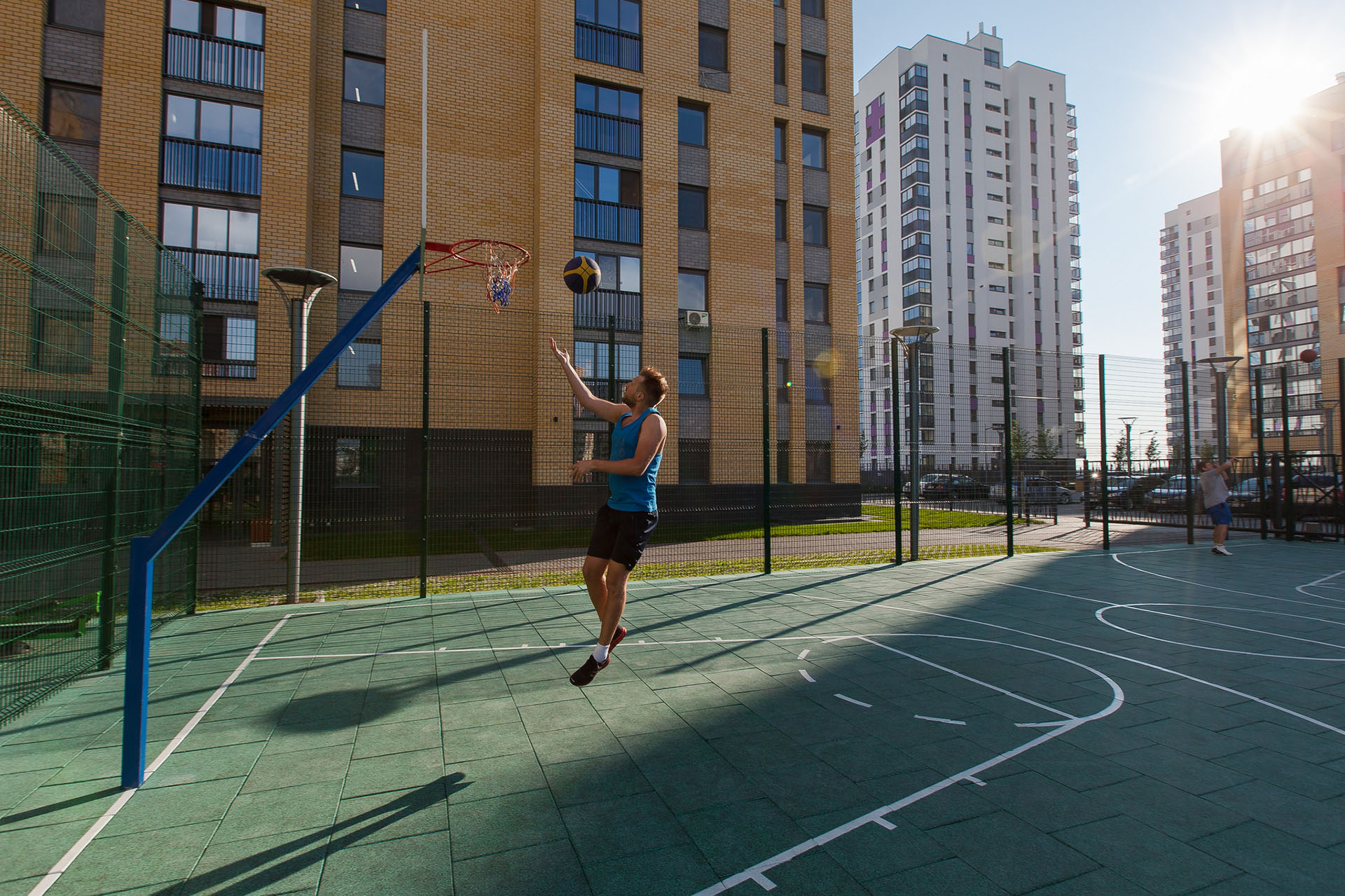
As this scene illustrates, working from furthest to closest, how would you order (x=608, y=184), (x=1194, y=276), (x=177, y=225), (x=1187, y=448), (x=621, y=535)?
(x=1194, y=276)
(x=608, y=184)
(x=177, y=225)
(x=1187, y=448)
(x=621, y=535)

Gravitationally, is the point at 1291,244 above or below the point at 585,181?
above

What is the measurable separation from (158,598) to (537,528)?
5435mm

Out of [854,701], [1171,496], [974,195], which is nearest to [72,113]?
[854,701]

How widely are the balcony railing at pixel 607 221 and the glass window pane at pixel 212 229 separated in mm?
8803

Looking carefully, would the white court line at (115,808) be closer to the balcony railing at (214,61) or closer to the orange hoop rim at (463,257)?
the orange hoop rim at (463,257)

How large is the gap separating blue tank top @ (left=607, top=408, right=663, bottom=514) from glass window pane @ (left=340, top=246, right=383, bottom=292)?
16297 millimetres

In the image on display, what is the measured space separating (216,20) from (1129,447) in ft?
77.5

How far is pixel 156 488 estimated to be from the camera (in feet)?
20.6

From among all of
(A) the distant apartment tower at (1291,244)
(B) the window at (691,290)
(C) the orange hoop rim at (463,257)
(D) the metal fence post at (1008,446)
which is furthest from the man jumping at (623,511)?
(A) the distant apartment tower at (1291,244)

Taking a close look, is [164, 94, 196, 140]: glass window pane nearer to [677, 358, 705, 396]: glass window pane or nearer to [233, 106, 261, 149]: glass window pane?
[233, 106, 261, 149]: glass window pane

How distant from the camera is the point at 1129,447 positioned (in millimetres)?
14234

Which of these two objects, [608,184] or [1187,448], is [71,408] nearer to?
[1187,448]

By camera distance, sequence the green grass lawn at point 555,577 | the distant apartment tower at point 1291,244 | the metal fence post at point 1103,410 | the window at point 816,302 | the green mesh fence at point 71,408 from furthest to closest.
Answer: the distant apartment tower at point 1291,244 < the window at point 816,302 < the metal fence post at point 1103,410 < the green grass lawn at point 555,577 < the green mesh fence at point 71,408

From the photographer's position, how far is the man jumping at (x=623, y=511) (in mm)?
4277
